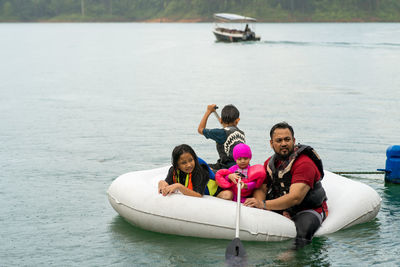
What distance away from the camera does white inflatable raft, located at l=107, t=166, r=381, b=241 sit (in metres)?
5.75

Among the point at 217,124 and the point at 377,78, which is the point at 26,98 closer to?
the point at 217,124

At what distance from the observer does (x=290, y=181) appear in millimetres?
5625

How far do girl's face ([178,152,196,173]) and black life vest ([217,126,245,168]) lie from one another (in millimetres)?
711

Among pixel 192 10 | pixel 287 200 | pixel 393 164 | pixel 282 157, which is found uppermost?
pixel 192 10

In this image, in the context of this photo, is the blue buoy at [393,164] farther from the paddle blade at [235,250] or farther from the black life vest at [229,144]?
the paddle blade at [235,250]

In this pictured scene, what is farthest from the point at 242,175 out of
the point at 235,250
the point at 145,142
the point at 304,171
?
the point at 145,142

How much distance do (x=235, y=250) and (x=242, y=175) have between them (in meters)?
0.73

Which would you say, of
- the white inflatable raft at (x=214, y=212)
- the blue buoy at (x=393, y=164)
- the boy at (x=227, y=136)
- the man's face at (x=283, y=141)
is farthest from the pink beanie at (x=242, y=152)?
the blue buoy at (x=393, y=164)

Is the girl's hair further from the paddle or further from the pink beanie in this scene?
the paddle

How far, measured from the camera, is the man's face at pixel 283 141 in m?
5.50

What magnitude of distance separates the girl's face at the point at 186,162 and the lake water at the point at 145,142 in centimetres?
68

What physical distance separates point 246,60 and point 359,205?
3194 centimetres

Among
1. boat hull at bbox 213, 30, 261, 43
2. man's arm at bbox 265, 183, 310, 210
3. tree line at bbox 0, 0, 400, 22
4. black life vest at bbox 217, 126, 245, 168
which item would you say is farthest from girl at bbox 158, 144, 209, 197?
tree line at bbox 0, 0, 400, 22

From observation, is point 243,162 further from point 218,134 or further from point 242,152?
point 218,134
